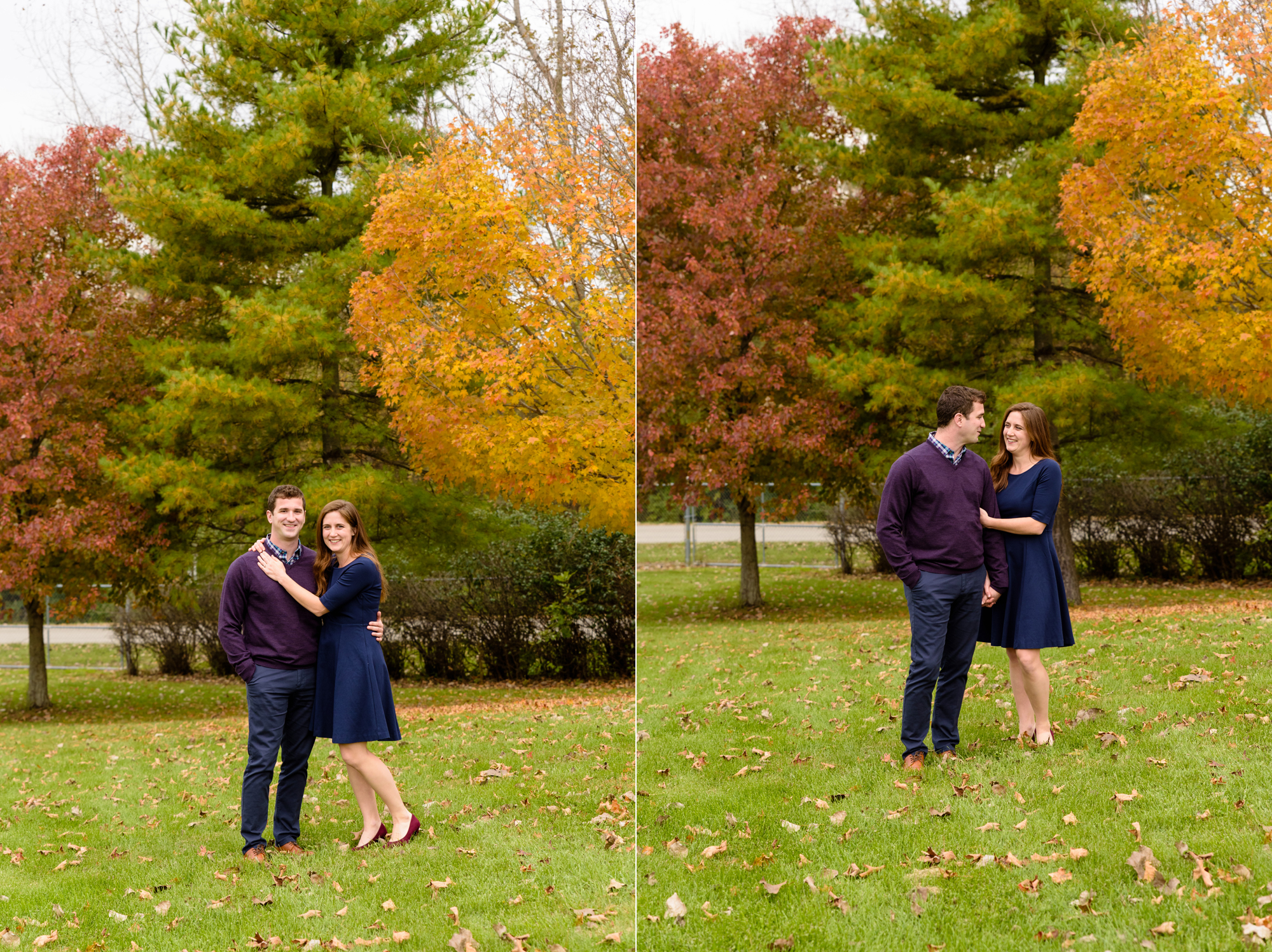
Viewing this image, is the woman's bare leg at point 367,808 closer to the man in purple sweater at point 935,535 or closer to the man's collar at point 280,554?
the man's collar at point 280,554

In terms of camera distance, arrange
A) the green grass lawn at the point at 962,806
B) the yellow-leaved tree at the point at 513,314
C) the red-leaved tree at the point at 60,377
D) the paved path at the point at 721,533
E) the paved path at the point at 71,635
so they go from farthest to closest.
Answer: the paved path at the point at 71,635, the red-leaved tree at the point at 60,377, the paved path at the point at 721,533, the yellow-leaved tree at the point at 513,314, the green grass lawn at the point at 962,806

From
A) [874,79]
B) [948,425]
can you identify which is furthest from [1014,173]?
[948,425]

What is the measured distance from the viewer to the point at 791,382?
11812mm

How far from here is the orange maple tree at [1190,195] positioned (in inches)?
363

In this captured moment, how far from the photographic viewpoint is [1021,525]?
474cm

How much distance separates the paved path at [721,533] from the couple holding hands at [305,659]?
1334 millimetres

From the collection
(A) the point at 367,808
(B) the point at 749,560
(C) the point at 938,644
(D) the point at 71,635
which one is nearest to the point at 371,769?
(A) the point at 367,808

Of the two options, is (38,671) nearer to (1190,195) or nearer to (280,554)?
(280,554)

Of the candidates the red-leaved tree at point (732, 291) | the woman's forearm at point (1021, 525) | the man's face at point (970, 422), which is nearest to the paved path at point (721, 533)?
the red-leaved tree at point (732, 291)

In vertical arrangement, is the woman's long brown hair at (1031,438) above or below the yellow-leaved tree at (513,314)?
below

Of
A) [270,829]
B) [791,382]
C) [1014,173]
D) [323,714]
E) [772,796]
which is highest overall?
[1014,173]

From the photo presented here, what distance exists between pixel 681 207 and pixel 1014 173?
→ 370 centimetres

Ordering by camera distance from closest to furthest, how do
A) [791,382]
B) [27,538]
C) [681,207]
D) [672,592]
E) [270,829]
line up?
[270,829], [672,592], [27,538], [681,207], [791,382]

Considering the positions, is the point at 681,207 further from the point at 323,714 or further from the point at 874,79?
the point at 323,714
